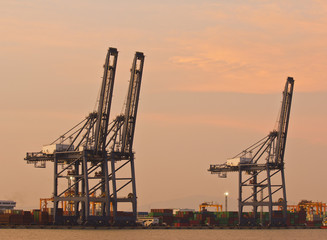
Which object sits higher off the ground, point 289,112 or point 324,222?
point 289,112

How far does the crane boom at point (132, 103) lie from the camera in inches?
4675

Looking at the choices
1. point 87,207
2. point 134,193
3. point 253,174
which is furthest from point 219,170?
point 87,207

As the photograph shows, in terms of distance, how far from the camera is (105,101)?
4577 inches

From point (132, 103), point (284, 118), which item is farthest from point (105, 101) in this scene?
point (284, 118)

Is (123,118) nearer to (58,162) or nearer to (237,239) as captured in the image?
(58,162)

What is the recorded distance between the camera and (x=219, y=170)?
470 feet

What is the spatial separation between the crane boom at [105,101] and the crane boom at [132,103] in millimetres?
4092

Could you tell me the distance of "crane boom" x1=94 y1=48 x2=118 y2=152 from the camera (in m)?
115

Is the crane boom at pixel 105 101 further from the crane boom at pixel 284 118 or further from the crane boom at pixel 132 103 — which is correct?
the crane boom at pixel 284 118

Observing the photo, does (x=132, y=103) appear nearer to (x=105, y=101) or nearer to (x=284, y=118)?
(x=105, y=101)

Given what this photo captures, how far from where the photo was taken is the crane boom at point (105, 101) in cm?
11531

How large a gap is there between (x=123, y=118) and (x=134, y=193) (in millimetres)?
12238

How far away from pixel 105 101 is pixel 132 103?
5.38 metres

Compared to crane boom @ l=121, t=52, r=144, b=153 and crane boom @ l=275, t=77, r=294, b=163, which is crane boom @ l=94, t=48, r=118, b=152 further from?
crane boom @ l=275, t=77, r=294, b=163
